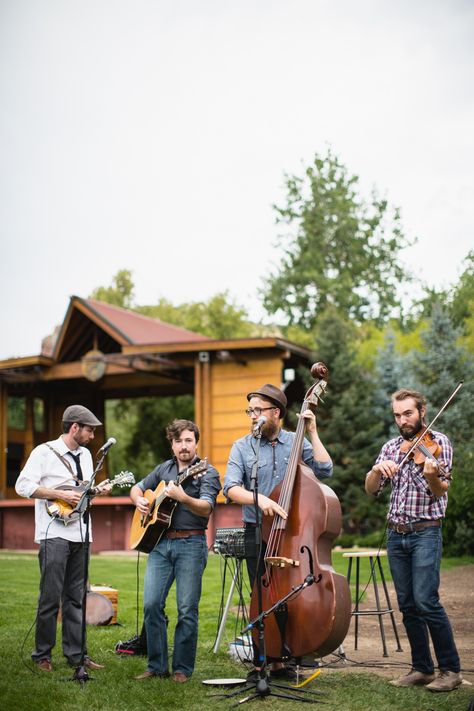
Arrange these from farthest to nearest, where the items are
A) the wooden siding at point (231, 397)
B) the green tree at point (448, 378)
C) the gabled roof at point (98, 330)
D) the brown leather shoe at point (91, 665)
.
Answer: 1. the green tree at point (448, 378)
2. the gabled roof at point (98, 330)
3. the wooden siding at point (231, 397)
4. the brown leather shoe at point (91, 665)

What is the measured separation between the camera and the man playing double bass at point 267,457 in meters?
6.12

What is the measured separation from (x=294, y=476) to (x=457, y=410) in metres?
18.8

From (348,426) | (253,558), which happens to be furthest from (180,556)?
(348,426)

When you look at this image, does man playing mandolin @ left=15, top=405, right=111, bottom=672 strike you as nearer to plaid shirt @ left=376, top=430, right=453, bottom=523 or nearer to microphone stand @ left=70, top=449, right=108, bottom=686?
microphone stand @ left=70, top=449, right=108, bottom=686

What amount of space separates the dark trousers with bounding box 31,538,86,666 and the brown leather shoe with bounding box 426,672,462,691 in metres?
2.81

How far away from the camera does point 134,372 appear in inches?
915

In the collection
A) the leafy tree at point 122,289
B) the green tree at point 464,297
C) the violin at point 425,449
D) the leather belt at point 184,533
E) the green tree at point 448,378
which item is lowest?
the leather belt at point 184,533

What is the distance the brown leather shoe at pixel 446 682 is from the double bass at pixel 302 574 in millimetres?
815

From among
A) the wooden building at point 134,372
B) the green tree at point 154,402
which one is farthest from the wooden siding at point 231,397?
the green tree at point 154,402

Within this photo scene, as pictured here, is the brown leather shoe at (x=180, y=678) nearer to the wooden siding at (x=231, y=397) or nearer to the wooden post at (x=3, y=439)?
the wooden siding at (x=231, y=397)

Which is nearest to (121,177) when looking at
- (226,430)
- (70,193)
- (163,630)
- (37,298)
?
(70,193)

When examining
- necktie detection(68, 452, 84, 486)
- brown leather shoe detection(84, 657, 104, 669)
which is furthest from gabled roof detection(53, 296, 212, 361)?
brown leather shoe detection(84, 657, 104, 669)

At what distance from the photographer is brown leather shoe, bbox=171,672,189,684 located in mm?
6215

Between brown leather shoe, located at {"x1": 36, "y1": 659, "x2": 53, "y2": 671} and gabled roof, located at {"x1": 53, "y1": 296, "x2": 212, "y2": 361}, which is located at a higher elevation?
gabled roof, located at {"x1": 53, "y1": 296, "x2": 212, "y2": 361}
